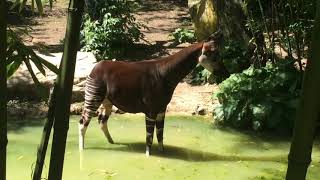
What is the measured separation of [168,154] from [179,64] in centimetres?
118

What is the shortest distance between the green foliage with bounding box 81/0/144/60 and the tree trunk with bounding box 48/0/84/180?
9309mm

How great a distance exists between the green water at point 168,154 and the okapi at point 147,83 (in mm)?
320

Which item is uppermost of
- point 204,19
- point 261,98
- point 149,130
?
point 204,19

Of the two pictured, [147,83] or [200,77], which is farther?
[200,77]

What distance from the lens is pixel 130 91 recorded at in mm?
7344

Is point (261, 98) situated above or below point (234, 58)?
below

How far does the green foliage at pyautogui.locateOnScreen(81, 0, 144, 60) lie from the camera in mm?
11266

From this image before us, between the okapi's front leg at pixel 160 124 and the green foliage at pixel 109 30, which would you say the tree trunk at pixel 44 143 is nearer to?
the okapi's front leg at pixel 160 124

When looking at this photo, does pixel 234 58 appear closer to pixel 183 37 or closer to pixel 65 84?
pixel 183 37

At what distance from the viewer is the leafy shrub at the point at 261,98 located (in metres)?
8.48

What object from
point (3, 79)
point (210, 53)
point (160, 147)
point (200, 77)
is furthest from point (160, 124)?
point (3, 79)

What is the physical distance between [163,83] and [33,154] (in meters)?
1.86

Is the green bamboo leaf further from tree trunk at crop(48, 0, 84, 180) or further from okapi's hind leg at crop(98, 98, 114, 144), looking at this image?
okapi's hind leg at crop(98, 98, 114, 144)

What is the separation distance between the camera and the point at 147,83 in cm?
730
